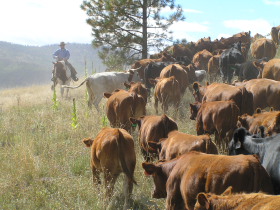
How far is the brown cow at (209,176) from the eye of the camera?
13.1ft

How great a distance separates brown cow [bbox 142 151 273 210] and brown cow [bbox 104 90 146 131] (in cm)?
394

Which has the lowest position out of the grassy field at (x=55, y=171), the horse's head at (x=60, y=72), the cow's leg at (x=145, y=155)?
the grassy field at (x=55, y=171)

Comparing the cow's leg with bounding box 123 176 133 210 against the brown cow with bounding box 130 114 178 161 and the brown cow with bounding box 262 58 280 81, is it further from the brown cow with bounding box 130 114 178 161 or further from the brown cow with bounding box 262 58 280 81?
the brown cow with bounding box 262 58 280 81

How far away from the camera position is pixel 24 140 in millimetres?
8820

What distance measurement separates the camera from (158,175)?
5016mm

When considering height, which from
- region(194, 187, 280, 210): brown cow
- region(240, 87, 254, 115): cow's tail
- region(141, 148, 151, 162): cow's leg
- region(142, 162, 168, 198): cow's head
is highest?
region(240, 87, 254, 115): cow's tail

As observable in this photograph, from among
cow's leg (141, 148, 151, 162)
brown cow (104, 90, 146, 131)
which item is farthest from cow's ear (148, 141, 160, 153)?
brown cow (104, 90, 146, 131)

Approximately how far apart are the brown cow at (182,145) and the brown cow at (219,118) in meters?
1.37

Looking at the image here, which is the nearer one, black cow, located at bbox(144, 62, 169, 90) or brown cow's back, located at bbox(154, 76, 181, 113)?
brown cow's back, located at bbox(154, 76, 181, 113)

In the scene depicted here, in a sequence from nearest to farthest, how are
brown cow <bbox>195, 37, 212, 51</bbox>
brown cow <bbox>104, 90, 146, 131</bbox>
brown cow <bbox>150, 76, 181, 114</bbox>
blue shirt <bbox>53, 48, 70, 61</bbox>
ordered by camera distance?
brown cow <bbox>104, 90, 146, 131</bbox> → brown cow <bbox>150, 76, 181, 114</bbox> → blue shirt <bbox>53, 48, 70, 61</bbox> → brown cow <bbox>195, 37, 212, 51</bbox>

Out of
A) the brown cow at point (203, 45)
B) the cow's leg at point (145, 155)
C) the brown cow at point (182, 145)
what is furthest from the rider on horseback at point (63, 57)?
the brown cow at point (182, 145)

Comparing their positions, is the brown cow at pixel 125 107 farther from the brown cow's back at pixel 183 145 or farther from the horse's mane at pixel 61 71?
the horse's mane at pixel 61 71

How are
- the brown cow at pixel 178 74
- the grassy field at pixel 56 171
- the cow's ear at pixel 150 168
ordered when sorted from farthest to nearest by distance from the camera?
the brown cow at pixel 178 74 → the grassy field at pixel 56 171 → the cow's ear at pixel 150 168

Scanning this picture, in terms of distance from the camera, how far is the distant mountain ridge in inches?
3932
